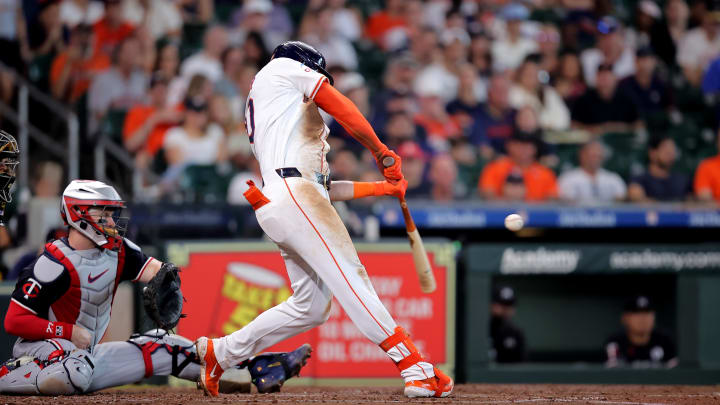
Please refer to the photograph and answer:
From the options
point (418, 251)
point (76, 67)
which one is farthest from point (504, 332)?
point (76, 67)

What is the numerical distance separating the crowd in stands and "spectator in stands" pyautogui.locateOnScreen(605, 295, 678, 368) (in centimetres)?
140

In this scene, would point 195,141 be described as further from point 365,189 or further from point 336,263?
point 336,263

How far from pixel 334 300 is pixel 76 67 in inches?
180

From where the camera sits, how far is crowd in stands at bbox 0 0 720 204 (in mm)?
9734

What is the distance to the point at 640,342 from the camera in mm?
7949

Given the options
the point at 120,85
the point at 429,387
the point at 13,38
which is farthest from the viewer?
the point at 120,85

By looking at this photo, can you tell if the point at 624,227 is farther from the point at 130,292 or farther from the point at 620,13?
the point at 620,13

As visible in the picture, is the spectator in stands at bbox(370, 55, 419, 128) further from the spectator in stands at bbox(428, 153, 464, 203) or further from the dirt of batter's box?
the dirt of batter's box

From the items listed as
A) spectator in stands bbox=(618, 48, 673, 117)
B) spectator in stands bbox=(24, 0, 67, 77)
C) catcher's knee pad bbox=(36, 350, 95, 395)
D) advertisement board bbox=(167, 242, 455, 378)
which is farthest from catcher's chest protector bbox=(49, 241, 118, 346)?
spectator in stands bbox=(618, 48, 673, 117)

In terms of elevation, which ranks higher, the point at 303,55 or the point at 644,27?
the point at 644,27

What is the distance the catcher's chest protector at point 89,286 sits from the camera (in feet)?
16.8

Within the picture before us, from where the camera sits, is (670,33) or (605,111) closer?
(605,111)

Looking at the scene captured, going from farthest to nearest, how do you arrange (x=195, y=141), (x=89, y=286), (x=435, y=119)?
(x=435, y=119) → (x=195, y=141) → (x=89, y=286)

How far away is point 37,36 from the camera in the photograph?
1048 centimetres
